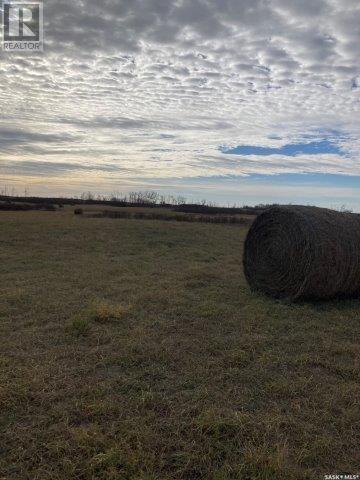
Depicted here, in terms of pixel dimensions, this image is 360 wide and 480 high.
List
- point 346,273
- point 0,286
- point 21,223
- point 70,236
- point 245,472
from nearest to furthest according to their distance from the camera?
point 245,472, point 346,273, point 0,286, point 70,236, point 21,223

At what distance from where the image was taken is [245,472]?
3.06m

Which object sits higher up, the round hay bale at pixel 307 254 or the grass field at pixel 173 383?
the round hay bale at pixel 307 254

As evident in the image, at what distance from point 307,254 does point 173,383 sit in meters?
4.35

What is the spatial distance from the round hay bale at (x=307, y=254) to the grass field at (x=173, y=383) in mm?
365

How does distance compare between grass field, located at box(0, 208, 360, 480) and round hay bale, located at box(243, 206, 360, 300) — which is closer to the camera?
grass field, located at box(0, 208, 360, 480)

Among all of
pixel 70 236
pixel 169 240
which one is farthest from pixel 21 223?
pixel 169 240

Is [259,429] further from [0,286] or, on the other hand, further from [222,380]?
[0,286]

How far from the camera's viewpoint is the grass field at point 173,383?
319 centimetres

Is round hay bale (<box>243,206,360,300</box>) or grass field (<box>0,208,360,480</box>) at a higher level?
round hay bale (<box>243,206,360,300</box>)

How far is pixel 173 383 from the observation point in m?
4.43

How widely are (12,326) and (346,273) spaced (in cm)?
572

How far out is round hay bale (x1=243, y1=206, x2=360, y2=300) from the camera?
7895 mm

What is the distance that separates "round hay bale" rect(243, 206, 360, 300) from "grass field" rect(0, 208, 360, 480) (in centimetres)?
37

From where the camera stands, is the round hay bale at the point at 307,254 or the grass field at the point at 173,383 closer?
the grass field at the point at 173,383
